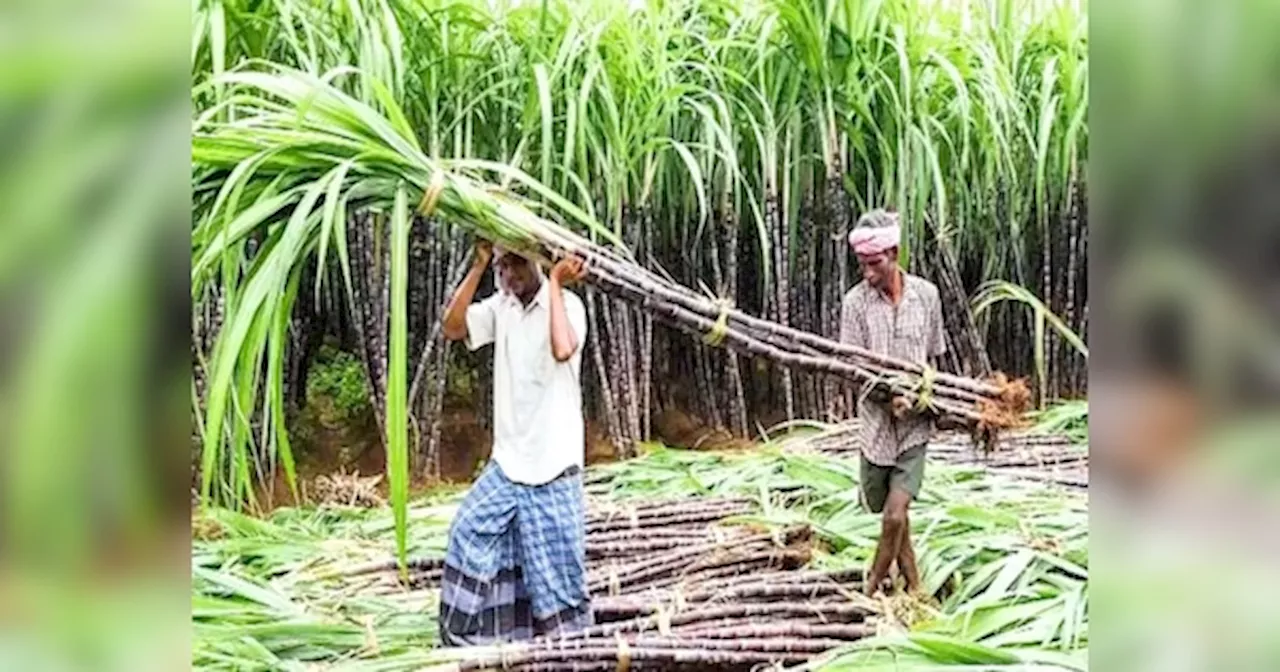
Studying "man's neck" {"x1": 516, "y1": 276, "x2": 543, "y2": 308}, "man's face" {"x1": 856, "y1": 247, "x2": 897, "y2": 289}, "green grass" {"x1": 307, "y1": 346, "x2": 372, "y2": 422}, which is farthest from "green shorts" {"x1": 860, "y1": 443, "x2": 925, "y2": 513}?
"green grass" {"x1": 307, "y1": 346, "x2": 372, "y2": 422}

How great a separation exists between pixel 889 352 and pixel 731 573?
0.35 meters

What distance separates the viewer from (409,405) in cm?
174

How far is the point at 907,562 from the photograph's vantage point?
5.85 feet

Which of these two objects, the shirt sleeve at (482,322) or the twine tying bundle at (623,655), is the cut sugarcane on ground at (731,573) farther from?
the shirt sleeve at (482,322)

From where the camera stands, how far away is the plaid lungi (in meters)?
1.75

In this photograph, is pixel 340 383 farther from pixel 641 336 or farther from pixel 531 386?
pixel 641 336

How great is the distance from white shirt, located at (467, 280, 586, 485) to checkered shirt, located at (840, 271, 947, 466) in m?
0.36

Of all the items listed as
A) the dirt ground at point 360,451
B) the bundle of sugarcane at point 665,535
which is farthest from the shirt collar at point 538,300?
the bundle of sugarcane at point 665,535

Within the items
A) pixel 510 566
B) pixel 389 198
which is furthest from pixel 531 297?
pixel 510 566

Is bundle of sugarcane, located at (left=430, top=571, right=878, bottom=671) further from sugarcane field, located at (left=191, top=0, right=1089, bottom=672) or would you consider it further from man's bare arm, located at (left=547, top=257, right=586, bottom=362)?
man's bare arm, located at (left=547, top=257, right=586, bottom=362)

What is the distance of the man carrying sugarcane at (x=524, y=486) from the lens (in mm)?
1744
